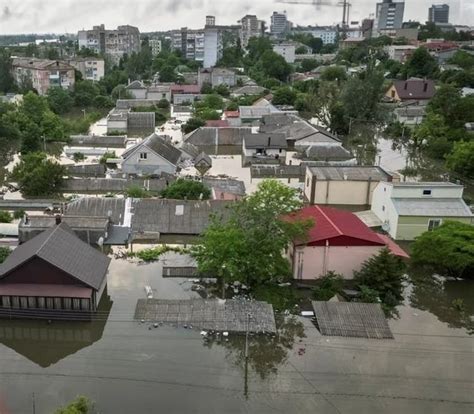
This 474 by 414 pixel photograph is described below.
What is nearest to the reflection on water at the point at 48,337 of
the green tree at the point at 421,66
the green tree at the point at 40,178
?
the green tree at the point at 40,178

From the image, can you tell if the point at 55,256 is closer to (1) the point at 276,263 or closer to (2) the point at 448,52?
(1) the point at 276,263

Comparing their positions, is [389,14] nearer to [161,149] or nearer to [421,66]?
[421,66]

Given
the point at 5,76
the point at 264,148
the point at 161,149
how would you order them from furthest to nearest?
the point at 5,76, the point at 264,148, the point at 161,149

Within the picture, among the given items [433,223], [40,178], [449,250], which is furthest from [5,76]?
[449,250]

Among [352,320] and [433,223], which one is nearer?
[352,320]

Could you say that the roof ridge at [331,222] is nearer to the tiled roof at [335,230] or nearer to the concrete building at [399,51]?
the tiled roof at [335,230]
